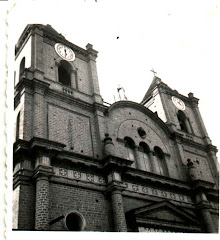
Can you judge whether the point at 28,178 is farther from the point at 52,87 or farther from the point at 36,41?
the point at 36,41

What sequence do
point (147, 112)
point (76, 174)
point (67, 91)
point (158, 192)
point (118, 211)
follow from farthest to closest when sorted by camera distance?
point (147, 112), point (67, 91), point (158, 192), point (76, 174), point (118, 211)

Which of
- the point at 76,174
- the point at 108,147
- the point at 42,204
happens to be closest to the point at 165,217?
the point at 108,147

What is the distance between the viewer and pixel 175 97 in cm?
2275

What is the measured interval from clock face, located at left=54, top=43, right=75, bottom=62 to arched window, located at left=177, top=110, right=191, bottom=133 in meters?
9.05

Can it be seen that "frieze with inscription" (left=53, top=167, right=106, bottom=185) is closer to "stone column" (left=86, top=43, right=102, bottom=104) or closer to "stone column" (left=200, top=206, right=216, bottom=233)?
"stone column" (left=86, top=43, right=102, bottom=104)

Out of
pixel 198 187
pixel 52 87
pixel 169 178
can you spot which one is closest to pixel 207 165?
pixel 198 187

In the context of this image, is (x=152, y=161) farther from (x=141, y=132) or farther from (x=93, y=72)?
(x=93, y=72)

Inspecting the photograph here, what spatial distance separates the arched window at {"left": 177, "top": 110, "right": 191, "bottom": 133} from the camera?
21.6 metres

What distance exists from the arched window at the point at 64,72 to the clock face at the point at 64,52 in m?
0.34

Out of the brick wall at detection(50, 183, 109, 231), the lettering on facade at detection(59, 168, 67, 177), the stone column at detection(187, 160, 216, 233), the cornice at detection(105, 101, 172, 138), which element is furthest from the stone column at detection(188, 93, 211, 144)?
the lettering on facade at detection(59, 168, 67, 177)

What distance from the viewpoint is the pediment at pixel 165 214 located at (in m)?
13.1

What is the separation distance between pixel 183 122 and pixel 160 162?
5578 mm

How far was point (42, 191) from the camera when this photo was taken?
1059cm

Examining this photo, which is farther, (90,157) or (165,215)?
A: (165,215)
